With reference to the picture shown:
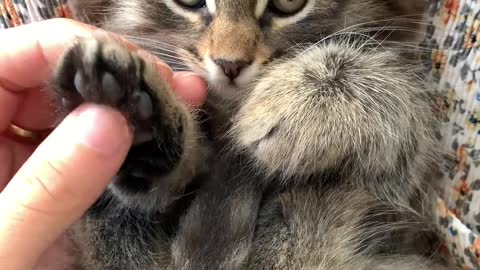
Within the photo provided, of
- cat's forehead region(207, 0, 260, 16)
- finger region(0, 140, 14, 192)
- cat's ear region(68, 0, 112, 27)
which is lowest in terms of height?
finger region(0, 140, 14, 192)

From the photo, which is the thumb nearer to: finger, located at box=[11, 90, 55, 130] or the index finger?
the index finger

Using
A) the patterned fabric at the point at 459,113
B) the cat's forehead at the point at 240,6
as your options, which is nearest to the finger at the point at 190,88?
the cat's forehead at the point at 240,6

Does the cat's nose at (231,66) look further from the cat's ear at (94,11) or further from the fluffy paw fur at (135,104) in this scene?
the cat's ear at (94,11)

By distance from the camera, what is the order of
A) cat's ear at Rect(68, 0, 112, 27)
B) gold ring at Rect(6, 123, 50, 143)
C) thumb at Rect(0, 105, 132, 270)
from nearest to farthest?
thumb at Rect(0, 105, 132, 270) → gold ring at Rect(6, 123, 50, 143) → cat's ear at Rect(68, 0, 112, 27)

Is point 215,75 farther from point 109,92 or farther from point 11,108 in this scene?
point 11,108

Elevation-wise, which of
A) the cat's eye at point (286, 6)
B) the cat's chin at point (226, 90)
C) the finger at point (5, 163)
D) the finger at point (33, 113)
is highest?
the cat's eye at point (286, 6)

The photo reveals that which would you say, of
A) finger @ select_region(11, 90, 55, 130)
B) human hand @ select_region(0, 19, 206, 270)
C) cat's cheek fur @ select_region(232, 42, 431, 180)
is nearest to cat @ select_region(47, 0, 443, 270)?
cat's cheek fur @ select_region(232, 42, 431, 180)

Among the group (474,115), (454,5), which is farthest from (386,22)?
(474,115)
